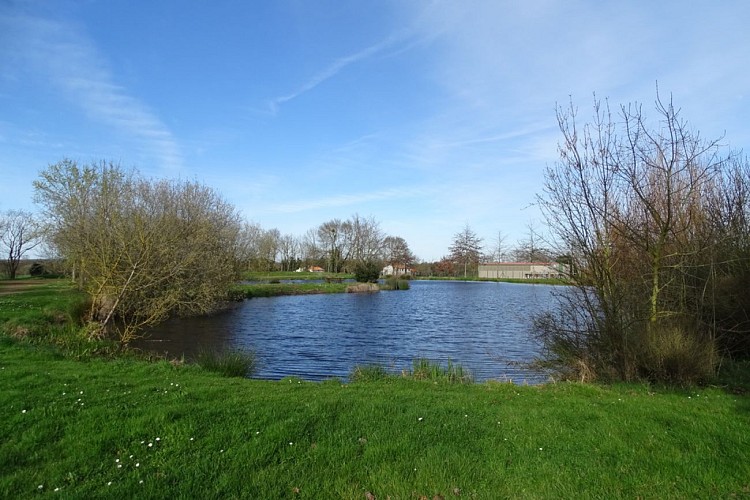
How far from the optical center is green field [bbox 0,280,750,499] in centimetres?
421

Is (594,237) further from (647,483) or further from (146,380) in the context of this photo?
(146,380)

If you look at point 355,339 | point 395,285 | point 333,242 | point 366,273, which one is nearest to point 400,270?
point 333,242

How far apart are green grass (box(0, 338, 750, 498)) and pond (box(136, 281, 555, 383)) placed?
5.49m

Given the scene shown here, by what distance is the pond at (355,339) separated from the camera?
1420 cm

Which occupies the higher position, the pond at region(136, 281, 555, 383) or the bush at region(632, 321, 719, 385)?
the bush at region(632, 321, 719, 385)

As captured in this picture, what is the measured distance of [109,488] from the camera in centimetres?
411

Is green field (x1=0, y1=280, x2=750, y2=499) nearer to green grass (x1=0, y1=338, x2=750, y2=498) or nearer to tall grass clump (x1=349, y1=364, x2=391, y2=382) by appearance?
green grass (x1=0, y1=338, x2=750, y2=498)

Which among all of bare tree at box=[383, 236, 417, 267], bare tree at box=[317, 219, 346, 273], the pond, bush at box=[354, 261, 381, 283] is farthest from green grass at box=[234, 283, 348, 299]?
bare tree at box=[383, 236, 417, 267]

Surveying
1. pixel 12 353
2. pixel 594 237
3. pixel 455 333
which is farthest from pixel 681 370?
pixel 12 353

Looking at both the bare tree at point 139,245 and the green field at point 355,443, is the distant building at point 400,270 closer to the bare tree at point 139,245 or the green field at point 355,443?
the bare tree at point 139,245

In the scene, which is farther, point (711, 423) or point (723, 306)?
point (723, 306)

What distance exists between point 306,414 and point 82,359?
790cm

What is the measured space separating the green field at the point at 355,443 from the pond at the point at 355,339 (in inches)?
214

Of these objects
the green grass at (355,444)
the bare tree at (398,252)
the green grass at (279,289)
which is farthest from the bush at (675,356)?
the bare tree at (398,252)
